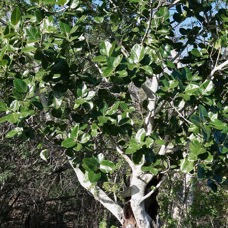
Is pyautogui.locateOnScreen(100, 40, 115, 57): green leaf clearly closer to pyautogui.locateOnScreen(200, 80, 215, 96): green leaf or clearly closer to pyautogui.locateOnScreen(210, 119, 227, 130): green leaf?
pyautogui.locateOnScreen(200, 80, 215, 96): green leaf

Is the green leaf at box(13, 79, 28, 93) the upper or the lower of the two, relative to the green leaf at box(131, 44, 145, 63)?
lower

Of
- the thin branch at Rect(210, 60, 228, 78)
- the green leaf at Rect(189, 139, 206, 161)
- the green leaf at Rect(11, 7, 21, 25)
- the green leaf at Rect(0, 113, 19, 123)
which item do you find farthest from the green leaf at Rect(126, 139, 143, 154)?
the thin branch at Rect(210, 60, 228, 78)

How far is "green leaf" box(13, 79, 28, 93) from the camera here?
89.5 inches

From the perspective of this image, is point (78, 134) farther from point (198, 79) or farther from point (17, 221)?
point (17, 221)

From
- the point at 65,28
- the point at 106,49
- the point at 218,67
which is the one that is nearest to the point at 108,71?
the point at 106,49

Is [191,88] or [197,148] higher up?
[191,88]

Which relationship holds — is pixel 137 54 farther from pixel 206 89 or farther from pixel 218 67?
pixel 218 67

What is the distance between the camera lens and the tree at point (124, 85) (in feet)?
7.80

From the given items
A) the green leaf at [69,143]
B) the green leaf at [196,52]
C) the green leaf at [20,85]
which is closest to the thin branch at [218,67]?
the green leaf at [196,52]

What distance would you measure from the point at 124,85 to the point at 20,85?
0.83 m

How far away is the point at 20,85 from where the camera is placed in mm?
2283

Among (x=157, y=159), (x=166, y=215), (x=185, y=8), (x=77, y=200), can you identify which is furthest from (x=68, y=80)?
(x=77, y=200)

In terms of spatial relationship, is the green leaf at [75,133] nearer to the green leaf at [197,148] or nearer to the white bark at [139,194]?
the green leaf at [197,148]

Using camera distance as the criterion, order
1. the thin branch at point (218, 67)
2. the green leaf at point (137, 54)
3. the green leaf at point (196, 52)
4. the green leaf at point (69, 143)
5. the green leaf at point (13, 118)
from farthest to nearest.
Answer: the green leaf at point (196, 52), the thin branch at point (218, 67), the green leaf at point (137, 54), the green leaf at point (69, 143), the green leaf at point (13, 118)
